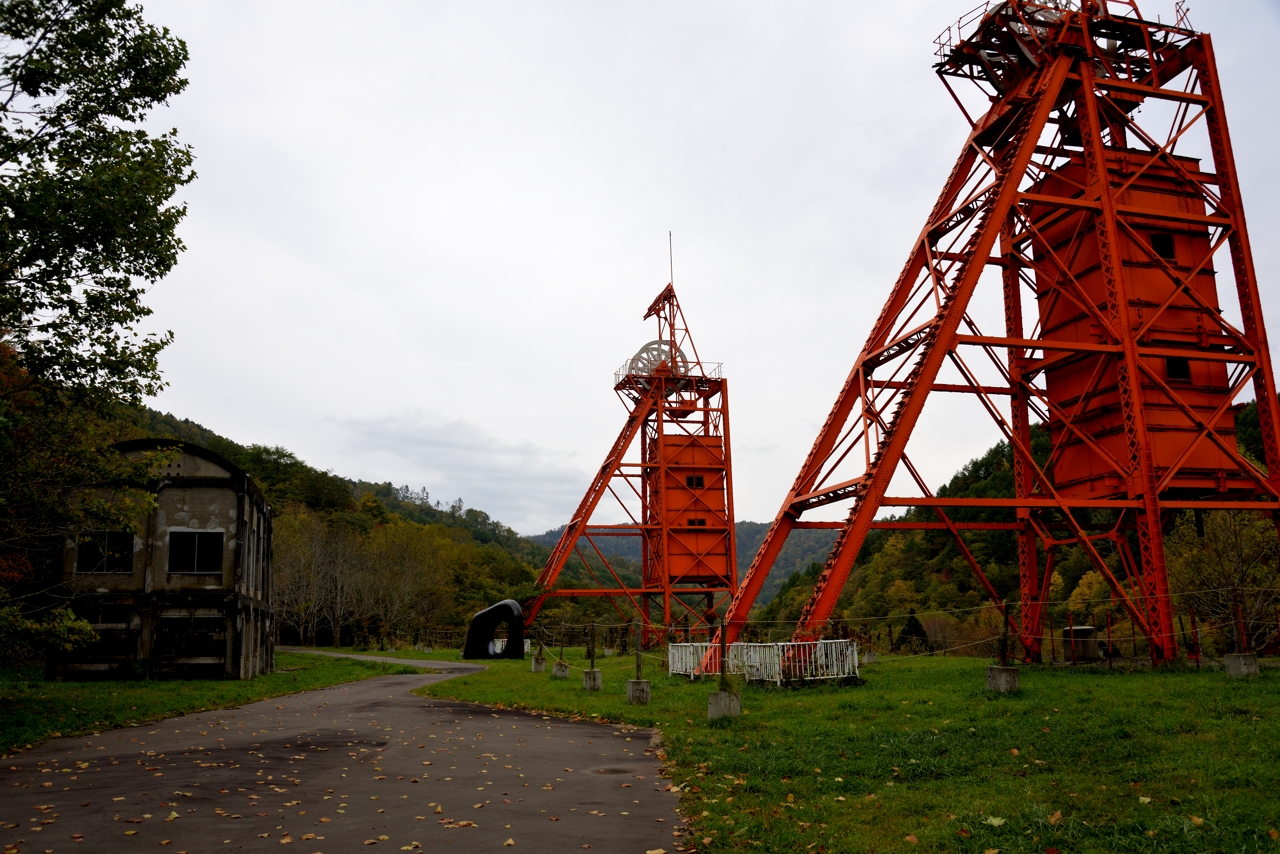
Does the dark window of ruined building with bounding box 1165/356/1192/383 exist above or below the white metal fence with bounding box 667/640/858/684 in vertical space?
above

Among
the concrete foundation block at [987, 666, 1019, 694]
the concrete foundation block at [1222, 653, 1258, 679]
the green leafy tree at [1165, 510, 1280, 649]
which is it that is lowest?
the concrete foundation block at [987, 666, 1019, 694]

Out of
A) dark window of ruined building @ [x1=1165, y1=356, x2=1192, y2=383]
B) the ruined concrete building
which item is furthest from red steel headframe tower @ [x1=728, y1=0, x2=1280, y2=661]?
the ruined concrete building

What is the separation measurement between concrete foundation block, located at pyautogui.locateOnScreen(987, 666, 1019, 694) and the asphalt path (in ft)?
19.0

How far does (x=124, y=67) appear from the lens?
1380 centimetres

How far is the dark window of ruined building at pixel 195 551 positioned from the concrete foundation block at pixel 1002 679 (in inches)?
841

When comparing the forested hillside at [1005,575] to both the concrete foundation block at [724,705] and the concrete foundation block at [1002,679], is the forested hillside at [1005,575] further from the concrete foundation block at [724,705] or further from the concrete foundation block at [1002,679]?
the concrete foundation block at [724,705]

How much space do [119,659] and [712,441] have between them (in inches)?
1064

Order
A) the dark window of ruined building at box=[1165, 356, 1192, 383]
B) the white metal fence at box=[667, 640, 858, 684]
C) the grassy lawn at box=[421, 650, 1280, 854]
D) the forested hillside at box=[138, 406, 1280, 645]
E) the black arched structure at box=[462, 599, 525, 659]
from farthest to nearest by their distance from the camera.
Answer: the black arched structure at box=[462, 599, 525, 659]
the forested hillside at box=[138, 406, 1280, 645]
the dark window of ruined building at box=[1165, 356, 1192, 383]
the white metal fence at box=[667, 640, 858, 684]
the grassy lawn at box=[421, 650, 1280, 854]

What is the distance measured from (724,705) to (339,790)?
6529mm

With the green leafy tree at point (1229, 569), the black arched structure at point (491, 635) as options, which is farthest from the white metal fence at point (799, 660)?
the black arched structure at point (491, 635)

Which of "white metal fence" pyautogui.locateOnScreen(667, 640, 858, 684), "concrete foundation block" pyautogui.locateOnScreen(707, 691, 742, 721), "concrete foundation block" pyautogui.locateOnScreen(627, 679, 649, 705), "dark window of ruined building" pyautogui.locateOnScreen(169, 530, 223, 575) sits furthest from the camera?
"dark window of ruined building" pyautogui.locateOnScreen(169, 530, 223, 575)

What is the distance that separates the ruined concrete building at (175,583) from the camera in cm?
2414

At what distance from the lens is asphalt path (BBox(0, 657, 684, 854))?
7.72 meters

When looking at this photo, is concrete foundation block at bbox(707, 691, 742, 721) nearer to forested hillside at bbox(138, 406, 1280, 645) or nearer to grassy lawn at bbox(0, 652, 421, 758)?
grassy lawn at bbox(0, 652, 421, 758)
